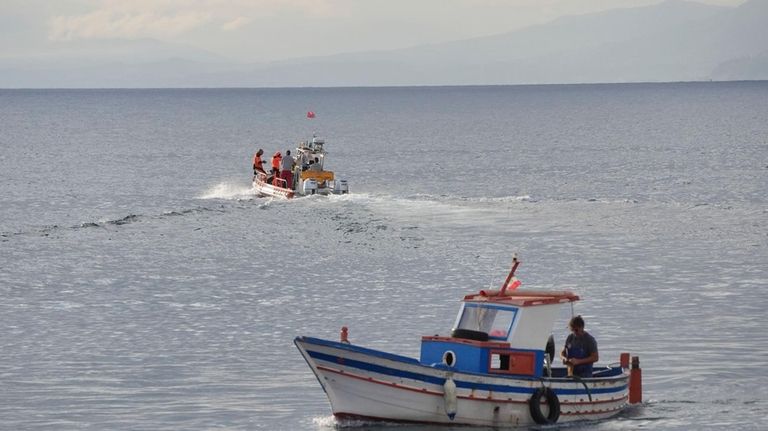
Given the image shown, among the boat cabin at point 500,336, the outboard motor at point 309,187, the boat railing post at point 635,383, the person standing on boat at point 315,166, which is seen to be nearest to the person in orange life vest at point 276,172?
the person standing on boat at point 315,166

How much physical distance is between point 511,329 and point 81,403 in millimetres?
9598

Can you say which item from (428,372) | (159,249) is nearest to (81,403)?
(428,372)

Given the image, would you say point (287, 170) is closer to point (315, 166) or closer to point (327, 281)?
point (315, 166)

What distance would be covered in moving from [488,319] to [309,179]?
46.4 m

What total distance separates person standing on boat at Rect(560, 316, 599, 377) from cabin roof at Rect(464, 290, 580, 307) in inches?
21.7

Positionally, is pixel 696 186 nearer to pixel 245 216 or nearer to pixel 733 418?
pixel 245 216

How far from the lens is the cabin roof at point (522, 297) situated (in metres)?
29.6

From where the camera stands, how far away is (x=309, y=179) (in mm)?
75500

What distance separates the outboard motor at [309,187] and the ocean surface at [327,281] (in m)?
1.13

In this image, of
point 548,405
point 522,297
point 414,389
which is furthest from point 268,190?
point 414,389

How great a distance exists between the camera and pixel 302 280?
49781 millimetres

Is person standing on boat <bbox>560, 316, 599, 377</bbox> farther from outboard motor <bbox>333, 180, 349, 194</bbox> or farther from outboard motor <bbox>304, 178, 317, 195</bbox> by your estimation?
outboard motor <bbox>333, 180, 349, 194</bbox>

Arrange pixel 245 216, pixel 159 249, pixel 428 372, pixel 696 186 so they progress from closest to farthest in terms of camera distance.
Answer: pixel 428 372
pixel 159 249
pixel 245 216
pixel 696 186

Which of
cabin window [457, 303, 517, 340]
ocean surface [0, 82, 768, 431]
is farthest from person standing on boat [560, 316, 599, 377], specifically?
cabin window [457, 303, 517, 340]
